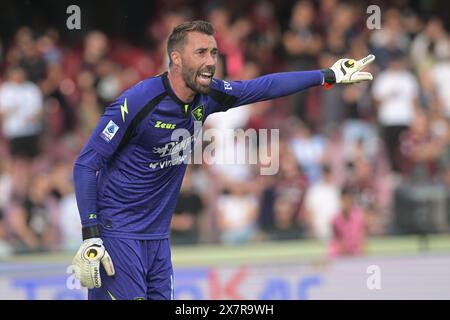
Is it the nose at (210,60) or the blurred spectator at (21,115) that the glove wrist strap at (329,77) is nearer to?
the nose at (210,60)

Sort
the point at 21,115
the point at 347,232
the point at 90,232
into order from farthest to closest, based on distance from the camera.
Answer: the point at 21,115, the point at 347,232, the point at 90,232

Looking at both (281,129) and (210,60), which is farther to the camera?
(281,129)

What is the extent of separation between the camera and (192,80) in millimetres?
6762

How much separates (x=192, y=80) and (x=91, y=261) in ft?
4.64

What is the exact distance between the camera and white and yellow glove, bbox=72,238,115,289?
6629mm

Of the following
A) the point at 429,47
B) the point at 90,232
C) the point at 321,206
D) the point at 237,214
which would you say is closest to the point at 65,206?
the point at 237,214

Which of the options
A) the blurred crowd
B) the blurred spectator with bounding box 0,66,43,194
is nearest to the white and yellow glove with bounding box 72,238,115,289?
the blurred crowd

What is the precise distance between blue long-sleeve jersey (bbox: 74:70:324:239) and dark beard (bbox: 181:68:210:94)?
0.14 meters

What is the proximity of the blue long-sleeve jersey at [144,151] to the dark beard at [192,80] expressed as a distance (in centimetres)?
14

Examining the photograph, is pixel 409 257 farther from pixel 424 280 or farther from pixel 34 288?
pixel 34 288

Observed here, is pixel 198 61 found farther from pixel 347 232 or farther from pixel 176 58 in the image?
pixel 347 232

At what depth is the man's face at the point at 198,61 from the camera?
674 centimetres

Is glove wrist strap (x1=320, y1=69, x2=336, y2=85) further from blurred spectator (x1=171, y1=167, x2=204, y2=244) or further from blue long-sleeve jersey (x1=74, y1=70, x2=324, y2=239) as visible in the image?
blurred spectator (x1=171, y1=167, x2=204, y2=244)

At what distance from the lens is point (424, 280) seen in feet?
37.1
